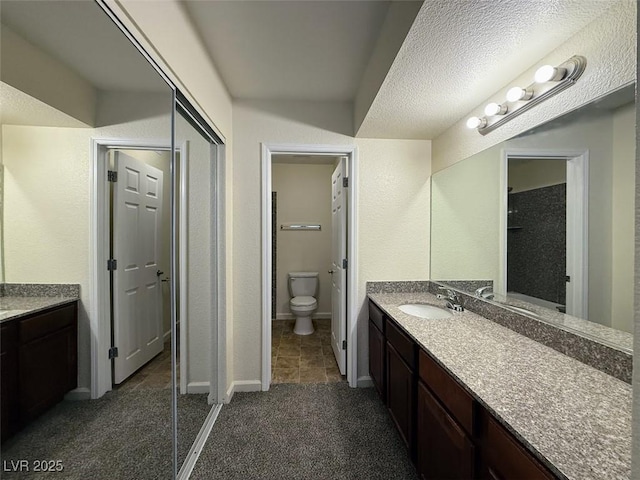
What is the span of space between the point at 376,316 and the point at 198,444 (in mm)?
1427

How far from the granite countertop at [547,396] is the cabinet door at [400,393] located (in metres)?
0.29

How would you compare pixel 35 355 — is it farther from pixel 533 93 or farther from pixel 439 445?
pixel 533 93

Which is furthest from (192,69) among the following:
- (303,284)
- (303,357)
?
(303,284)

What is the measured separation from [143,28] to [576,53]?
5.71 feet

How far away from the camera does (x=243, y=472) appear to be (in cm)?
149

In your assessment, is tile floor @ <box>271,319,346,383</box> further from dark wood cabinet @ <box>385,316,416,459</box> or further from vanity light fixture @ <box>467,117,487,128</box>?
vanity light fixture @ <box>467,117,487,128</box>

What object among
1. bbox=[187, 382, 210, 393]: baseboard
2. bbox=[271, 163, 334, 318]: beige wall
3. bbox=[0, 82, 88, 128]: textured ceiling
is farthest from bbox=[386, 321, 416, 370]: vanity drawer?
bbox=[271, 163, 334, 318]: beige wall

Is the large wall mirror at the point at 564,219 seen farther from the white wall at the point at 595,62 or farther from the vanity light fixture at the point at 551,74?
the vanity light fixture at the point at 551,74

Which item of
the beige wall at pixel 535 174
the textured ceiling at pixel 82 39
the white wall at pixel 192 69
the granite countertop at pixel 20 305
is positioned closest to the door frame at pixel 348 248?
the white wall at pixel 192 69

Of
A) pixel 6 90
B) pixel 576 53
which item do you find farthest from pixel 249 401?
pixel 576 53

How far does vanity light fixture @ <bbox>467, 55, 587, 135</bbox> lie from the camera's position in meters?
1.14

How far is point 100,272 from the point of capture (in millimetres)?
834

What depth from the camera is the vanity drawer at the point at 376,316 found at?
76.1 inches

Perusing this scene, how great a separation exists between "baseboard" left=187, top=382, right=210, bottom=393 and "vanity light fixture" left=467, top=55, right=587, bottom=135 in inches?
96.5
